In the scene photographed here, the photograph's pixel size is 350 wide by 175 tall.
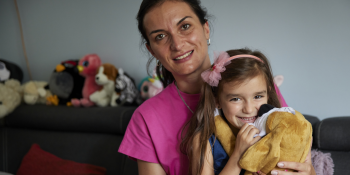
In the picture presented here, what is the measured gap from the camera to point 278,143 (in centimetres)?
84

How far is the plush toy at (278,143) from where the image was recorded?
84cm

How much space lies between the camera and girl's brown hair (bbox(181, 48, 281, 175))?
3.36 feet

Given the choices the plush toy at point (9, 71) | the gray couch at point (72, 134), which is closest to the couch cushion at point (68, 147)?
the gray couch at point (72, 134)

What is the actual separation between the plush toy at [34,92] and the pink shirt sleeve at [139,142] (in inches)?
66.2

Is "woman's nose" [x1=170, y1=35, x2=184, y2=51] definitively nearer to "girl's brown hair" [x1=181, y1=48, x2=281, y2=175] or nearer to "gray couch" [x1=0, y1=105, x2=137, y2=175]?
"girl's brown hair" [x1=181, y1=48, x2=281, y2=175]

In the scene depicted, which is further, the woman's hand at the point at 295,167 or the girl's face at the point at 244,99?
the girl's face at the point at 244,99

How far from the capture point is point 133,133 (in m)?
1.28

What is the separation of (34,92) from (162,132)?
1.93 meters

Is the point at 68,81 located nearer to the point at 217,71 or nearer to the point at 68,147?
the point at 68,147

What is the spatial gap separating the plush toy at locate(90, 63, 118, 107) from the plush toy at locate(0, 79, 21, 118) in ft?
2.94

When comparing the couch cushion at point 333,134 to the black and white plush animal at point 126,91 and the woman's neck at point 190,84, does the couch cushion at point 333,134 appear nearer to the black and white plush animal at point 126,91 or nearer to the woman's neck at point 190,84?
the woman's neck at point 190,84

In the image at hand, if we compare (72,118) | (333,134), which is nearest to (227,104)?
(333,134)

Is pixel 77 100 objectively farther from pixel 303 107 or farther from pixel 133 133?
pixel 303 107

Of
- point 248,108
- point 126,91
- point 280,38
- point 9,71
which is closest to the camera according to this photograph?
point 248,108
